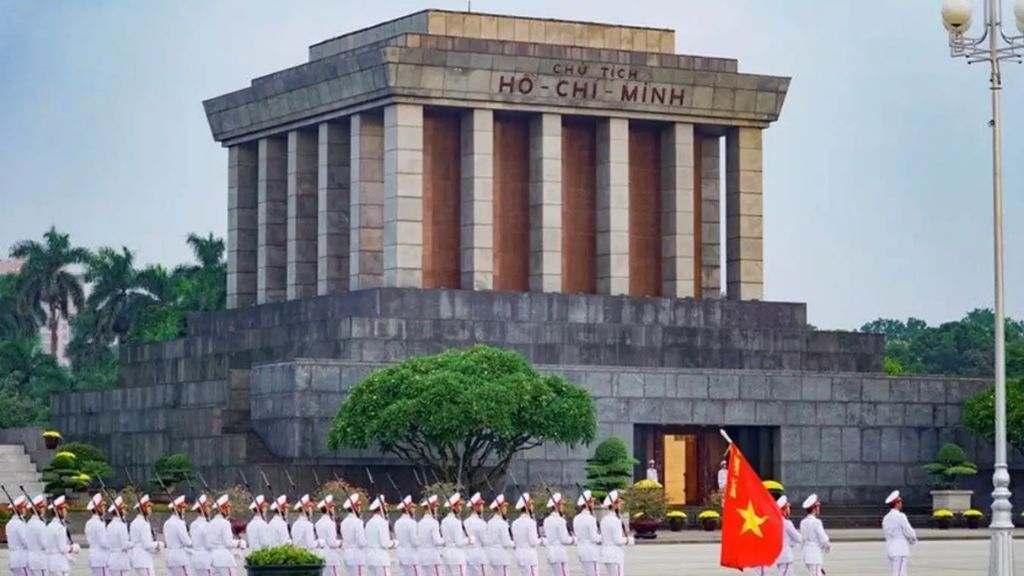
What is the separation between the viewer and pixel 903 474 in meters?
63.1

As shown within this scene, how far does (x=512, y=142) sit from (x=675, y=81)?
14.8 ft

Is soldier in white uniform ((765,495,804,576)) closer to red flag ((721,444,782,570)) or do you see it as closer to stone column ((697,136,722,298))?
red flag ((721,444,782,570))

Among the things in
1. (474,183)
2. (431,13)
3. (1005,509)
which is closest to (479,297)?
(474,183)

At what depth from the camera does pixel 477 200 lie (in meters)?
63.2

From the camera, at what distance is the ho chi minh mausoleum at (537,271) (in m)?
61.0

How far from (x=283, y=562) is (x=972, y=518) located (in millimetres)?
30861

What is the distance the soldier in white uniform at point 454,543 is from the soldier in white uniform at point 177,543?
3.84 m

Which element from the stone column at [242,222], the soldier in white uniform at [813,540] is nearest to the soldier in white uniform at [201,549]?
the soldier in white uniform at [813,540]

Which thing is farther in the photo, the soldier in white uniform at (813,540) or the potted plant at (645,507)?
the potted plant at (645,507)

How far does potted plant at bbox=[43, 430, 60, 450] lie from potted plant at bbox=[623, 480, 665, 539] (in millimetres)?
17553

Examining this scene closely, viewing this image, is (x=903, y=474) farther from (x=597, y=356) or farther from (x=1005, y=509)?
(x=1005, y=509)

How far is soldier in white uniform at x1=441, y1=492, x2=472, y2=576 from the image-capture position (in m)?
37.6

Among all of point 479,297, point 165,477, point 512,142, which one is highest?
point 512,142

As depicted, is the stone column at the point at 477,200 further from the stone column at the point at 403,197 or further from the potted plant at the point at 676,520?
the potted plant at the point at 676,520
